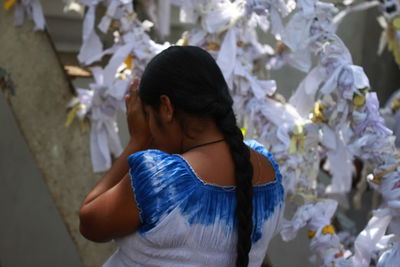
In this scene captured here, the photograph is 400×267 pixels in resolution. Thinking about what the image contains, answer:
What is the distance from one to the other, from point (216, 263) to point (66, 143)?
1.18m

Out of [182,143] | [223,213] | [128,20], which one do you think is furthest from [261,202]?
[128,20]

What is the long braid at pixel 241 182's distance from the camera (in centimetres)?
133

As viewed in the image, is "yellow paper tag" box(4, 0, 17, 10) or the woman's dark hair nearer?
the woman's dark hair

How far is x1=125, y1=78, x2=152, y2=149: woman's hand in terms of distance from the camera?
143 centimetres

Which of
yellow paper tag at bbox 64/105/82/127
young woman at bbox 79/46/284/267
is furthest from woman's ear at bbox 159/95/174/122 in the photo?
yellow paper tag at bbox 64/105/82/127

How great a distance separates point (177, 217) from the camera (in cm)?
128

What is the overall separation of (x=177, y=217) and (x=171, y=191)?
6 cm

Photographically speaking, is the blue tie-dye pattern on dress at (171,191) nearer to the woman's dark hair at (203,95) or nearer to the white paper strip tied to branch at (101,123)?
the woman's dark hair at (203,95)

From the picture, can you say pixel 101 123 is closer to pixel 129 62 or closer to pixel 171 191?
pixel 129 62

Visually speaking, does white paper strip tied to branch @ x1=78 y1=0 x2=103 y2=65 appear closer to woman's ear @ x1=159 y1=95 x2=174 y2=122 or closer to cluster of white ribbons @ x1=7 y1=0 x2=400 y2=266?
cluster of white ribbons @ x1=7 y1=0 x2=400 y2=266

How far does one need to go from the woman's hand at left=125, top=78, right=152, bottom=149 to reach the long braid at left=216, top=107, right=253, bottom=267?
7.3 inches

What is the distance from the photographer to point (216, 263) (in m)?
1.37

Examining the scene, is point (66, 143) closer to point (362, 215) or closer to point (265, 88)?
point (265, 88)

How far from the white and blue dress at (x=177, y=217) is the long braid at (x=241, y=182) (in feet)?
0.07
